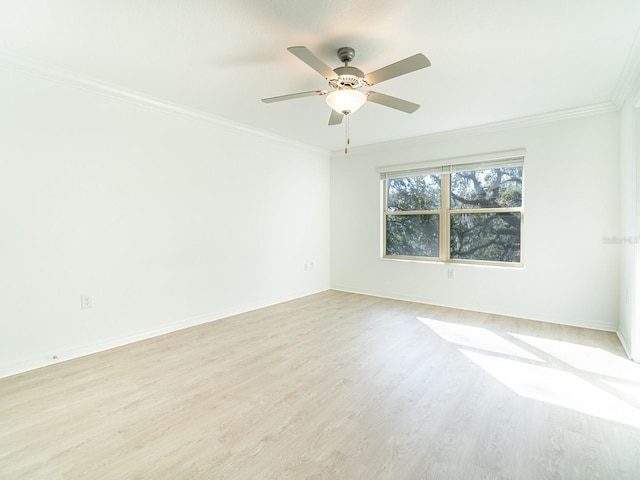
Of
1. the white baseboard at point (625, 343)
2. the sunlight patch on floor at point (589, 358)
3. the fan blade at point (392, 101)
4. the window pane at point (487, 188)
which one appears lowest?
the sunlight patch on floor at point (589, 358)

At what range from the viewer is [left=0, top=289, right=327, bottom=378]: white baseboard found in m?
2.59

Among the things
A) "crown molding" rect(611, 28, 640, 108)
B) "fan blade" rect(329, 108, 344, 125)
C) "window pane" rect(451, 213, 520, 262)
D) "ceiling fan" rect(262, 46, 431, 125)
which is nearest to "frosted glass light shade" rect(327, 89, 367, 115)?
"ceiling fan" rect(262, 46, 431, 125)

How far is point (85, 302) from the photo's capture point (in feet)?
9.68

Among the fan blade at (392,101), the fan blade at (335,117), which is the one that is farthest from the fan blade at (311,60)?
the fan blade at (335,117)

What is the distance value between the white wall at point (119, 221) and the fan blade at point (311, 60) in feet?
7.00

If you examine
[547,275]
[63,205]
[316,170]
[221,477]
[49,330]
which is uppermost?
[316,170]

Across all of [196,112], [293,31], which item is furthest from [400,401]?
[196,112]

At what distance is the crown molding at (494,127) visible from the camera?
3494mm

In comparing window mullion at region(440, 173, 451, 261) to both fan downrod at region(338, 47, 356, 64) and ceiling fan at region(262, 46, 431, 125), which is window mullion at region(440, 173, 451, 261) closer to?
ceiling fan at region(262, 46, 431, 125)

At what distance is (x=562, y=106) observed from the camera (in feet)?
11.5

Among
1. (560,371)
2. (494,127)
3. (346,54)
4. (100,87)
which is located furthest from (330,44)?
(560,371)

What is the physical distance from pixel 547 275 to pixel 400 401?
2824 millimetres

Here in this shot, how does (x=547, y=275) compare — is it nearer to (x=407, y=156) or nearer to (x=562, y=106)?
(x=562, y=106)

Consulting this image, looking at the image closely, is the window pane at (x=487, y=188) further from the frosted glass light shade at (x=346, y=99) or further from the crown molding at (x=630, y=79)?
the frosted glass light shade at (x=346, y=99)
